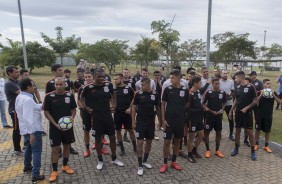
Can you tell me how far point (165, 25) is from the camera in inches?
916

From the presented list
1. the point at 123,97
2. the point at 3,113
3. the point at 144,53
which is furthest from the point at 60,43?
the point at 123,97

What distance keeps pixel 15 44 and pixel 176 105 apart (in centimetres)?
3483

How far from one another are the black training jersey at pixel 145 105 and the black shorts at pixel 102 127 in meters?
0.64

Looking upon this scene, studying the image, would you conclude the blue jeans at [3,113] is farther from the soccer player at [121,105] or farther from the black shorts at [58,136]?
the black shorts at [58,136]

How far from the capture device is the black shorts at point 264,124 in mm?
7120

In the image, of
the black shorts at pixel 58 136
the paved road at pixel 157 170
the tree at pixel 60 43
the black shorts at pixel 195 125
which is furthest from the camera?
the tree at pixel 60 43

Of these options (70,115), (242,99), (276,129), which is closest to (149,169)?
(70,115)

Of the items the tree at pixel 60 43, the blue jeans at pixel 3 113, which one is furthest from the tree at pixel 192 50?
the blue jeans at pixel 3 113

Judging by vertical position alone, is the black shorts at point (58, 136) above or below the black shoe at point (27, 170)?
above

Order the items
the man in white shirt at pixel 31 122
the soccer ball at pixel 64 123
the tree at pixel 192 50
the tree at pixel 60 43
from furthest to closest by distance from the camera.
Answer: the tree at pixel 60 43, the tree at pixel 192 50, the soccer ball at pixel 64 123, the man in white shirt at pixel 31 122

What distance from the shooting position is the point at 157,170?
5.89 metres

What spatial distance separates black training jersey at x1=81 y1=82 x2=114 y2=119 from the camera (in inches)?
226

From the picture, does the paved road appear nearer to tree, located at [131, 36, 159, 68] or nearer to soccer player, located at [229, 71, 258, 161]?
soccer player, located at [229, 71, 258, 161]

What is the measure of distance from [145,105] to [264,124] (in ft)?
11.6
